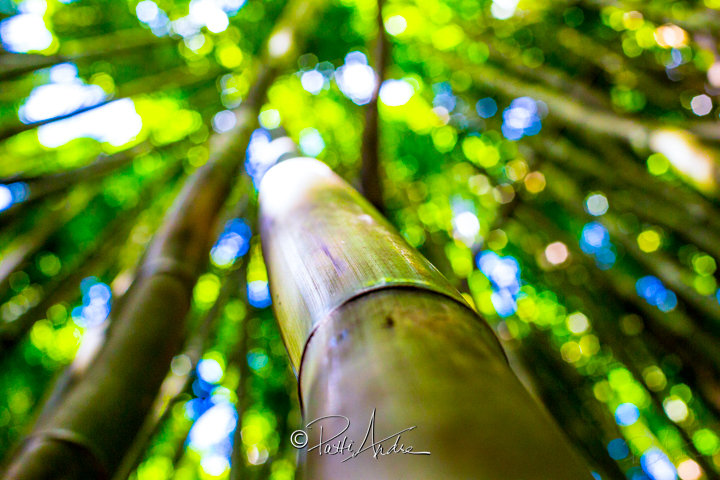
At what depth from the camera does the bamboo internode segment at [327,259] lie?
32.8 inches

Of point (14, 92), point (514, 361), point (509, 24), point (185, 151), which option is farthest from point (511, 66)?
point (14, 92)

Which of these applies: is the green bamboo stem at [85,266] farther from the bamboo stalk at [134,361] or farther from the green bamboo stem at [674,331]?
the green bamboo stem at [674,331]

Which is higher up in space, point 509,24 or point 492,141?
point 509,24

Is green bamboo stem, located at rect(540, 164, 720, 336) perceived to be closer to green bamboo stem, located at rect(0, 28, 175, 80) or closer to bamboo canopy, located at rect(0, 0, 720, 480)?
bamboo canopy, located at rect(0, 0, 720, 480)

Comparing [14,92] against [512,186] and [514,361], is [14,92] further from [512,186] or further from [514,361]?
[512,186]

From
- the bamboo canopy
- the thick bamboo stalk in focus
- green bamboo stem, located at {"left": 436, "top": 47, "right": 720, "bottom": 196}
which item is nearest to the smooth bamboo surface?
the thick bamboo stalk in focus

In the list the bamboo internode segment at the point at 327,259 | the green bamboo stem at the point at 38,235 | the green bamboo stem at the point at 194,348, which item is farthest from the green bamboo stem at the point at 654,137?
the green bamboo stem at the point at 38,235

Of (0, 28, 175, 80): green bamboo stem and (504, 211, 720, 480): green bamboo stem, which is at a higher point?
(0, 28, 175, 80): green bamboo stem

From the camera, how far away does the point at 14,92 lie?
4.13 metres

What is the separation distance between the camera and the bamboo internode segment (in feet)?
2.73

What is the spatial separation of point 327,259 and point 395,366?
30cm

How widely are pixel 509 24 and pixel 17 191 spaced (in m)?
6.01

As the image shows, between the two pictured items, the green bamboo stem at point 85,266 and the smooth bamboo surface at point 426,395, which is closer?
the smooth bamboo surface at point 426,395

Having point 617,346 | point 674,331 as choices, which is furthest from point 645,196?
point 617,346
